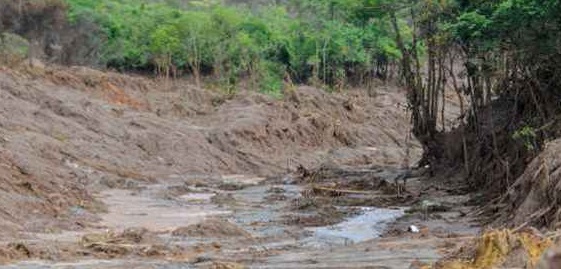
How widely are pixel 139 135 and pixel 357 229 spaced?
1776 centimetres

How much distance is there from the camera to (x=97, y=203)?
875 inches

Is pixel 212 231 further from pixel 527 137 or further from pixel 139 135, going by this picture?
pixel 139 135

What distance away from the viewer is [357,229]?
1819cm

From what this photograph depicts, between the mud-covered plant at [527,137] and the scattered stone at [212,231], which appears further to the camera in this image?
the mud-covered plant at [527,137]

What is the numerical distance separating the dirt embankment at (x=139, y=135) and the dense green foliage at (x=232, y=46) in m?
6.89

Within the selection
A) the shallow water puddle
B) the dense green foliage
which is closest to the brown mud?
the shallow water puddle

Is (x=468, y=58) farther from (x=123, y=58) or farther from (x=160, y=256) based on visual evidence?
(x=123, y=58)

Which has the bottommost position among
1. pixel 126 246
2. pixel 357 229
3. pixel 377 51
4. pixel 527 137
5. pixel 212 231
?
pixel 377 51

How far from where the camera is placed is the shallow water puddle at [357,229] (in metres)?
16.4

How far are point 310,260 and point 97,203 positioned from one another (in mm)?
10383

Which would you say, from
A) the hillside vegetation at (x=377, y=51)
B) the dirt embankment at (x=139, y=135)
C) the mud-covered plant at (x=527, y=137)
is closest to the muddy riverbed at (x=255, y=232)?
the dirt embankment at (x=139, y=135)

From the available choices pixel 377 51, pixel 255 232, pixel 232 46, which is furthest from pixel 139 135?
pixel 377 51

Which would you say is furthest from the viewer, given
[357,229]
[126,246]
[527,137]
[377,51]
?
[377,51]

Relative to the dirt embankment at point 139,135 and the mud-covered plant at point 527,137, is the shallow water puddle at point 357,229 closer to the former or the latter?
the mud-covered plant at point 527,137
